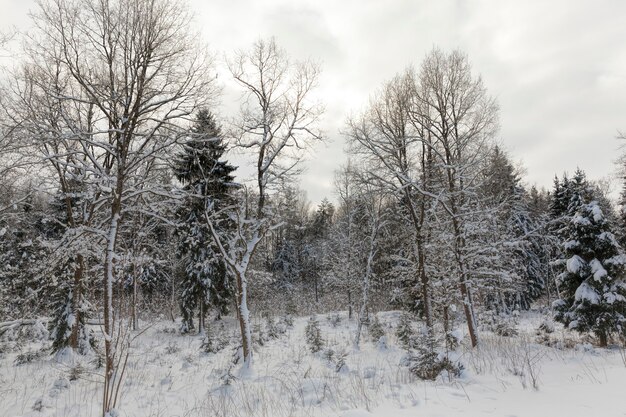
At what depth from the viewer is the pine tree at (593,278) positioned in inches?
484

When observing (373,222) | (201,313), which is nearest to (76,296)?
(201,313)

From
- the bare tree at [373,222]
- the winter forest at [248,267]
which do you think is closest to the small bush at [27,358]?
the winter forest at [248,267]

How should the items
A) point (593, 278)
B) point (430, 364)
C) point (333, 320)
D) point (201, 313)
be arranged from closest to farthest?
point (430, 364), point (593, 278), point (201, 313), point (333, 320)

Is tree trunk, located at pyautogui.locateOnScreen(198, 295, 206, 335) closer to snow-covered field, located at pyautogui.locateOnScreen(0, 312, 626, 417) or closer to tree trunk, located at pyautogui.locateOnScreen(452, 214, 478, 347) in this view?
snow-covered field, located at pyautogui.locateOnScreen(0, 312, 626, 417)

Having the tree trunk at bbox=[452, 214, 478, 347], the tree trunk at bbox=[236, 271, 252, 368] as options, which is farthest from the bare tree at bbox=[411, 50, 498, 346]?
the tree trunk at bbox=[236, 271, 252, 368]

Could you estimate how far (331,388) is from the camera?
7023 millimetres

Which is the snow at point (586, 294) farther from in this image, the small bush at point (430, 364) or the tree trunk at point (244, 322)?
the tree trunk at point (244, 322)

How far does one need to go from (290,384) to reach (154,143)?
777 centimetres

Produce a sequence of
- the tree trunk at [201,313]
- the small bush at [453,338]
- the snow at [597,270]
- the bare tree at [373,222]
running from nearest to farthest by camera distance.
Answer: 1. the small bush at [453,338]
2. the snow at [597,270]
3. the bare tree at [373,222]
4. the tree trunk at [201,313]

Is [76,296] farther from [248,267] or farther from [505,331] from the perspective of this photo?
[505,331]

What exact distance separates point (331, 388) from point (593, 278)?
38.6 feet

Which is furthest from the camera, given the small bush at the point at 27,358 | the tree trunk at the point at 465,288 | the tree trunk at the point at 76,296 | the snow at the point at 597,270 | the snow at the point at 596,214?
the snow at the point at 596,214

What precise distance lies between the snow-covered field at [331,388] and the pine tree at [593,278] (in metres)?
1.26

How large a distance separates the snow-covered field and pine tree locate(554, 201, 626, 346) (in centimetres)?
126
